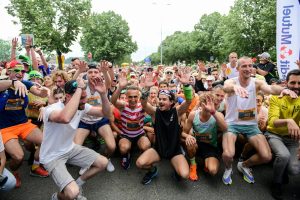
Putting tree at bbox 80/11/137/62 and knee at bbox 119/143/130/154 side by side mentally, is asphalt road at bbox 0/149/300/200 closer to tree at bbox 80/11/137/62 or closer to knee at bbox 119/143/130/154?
knee at bbox 119/143/130/154

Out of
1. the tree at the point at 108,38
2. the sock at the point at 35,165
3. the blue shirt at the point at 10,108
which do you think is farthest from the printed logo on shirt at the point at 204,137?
the tree at the point at 108,38

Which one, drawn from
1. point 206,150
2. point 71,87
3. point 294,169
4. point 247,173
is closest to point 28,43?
point 71,87

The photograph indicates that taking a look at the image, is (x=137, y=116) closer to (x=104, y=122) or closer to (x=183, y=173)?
(x=104, y=122)

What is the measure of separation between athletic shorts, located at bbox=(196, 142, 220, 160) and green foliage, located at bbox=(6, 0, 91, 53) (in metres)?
20.9

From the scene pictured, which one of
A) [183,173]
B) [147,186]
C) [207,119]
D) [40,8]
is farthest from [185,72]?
[40,8]

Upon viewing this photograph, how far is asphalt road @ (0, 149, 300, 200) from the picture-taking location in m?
3.89

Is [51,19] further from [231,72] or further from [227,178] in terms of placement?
[227,178]

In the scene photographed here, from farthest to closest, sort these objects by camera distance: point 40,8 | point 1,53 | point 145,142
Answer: point 1,53 → point 40,8 → point 145,142

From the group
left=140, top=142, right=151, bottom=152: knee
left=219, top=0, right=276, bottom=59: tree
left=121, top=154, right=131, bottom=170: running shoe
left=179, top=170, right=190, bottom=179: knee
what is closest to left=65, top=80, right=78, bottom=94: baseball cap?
left=140, top=142, right=151, bottom=152: knee

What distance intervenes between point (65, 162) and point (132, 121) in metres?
1.68

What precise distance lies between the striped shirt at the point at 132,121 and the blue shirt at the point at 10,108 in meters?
1.90

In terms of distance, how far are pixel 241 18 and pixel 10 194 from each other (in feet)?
97.0

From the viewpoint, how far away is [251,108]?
4387mm

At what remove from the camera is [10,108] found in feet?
13.6
